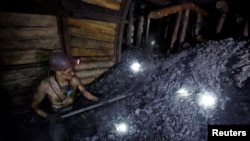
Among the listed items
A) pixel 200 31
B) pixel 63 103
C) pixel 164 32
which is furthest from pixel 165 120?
pixel 200 31

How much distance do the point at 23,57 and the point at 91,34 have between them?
5.44 feet

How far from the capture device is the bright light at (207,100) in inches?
156

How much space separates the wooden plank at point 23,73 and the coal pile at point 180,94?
1440 millimetres

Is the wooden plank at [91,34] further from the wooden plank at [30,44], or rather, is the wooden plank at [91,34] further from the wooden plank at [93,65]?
the wooden plank at [93,65]

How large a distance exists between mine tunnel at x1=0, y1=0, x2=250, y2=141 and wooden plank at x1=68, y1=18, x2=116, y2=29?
24 millimetres

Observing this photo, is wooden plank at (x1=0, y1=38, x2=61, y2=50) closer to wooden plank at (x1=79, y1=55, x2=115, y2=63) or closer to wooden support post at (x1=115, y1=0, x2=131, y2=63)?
wooden plank at (x1=79, y1=55, x2=115, y2=63)

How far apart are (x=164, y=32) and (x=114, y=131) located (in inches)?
168

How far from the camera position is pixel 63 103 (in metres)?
4.04

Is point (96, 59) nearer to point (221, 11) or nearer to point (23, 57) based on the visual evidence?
point (23, 57)

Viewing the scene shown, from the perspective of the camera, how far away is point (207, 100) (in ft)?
13.2

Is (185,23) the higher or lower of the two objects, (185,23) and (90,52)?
the higher

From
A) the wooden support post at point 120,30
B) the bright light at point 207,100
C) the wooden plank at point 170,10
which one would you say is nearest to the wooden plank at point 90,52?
the wooden support post at point 120,30

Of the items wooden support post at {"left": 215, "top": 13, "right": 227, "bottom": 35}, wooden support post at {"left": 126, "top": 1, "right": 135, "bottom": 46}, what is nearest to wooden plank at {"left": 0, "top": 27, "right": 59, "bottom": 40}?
wooden support post at {"left": 126, "top": 1, "right": 135, "bottom": 46}

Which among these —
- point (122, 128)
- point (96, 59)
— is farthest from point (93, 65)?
point (122, 128)
